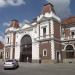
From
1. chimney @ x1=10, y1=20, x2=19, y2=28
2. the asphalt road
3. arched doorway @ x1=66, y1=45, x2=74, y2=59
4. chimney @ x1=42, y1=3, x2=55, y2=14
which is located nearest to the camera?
the asphalt road

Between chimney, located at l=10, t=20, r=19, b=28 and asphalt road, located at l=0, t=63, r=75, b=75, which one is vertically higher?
chimney, located at l=10, t=20, r=19, b=28

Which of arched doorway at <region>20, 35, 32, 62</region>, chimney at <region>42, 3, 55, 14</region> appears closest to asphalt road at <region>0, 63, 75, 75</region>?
chimney at <region>42, 3, 55, 14</region>

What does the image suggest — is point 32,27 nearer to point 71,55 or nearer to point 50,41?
point 50,41

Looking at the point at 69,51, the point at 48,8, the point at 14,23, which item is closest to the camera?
the point at 69,51

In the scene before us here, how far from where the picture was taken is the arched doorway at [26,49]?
50013 mm

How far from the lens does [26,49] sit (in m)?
51.1

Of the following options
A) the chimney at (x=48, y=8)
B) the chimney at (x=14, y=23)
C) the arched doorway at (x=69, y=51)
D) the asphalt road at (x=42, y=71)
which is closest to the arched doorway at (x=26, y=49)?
the chimney at (x=14, y=23)

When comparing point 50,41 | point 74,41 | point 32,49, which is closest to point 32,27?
point 32,49

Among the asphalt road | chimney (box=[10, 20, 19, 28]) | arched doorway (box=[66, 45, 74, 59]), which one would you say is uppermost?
chimney (box=[10, 20, 19, 28])

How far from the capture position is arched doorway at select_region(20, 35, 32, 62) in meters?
50.0

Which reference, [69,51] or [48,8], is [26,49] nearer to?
[69,51]

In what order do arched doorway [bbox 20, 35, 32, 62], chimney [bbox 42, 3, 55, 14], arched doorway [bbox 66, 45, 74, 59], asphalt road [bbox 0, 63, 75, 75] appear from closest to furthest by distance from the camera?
asphalt road [bbox 0, 63, 75, 75], arched doorway [bbox 66, 45, 74, 59], chimney [bbox 42, 3, 55, 14], arched doorway [bbox 20, 35, 32, 62]

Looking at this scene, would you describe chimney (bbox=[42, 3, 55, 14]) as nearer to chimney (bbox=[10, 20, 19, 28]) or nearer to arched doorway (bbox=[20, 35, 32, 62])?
arched doorway (bbox=[20, 35, 32, 62])

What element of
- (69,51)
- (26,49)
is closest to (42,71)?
(69,51)
